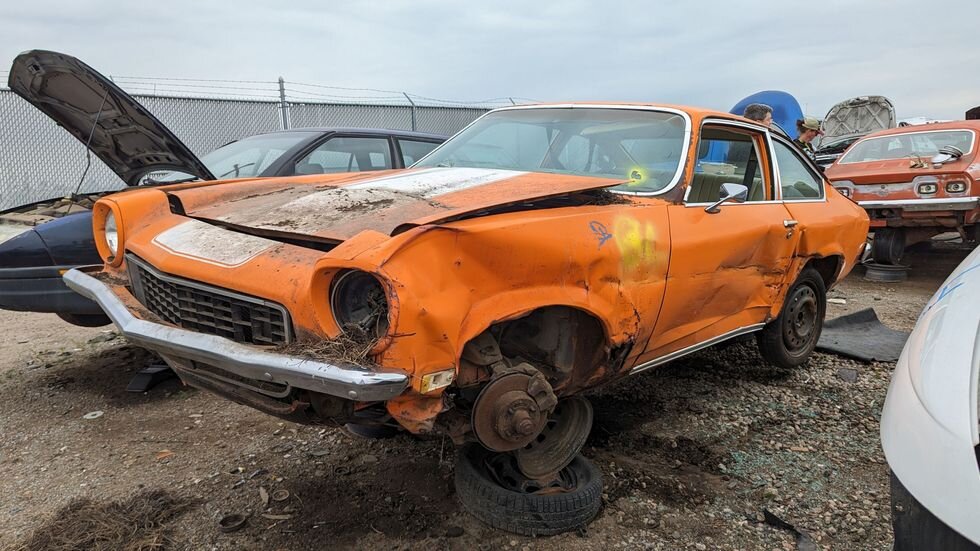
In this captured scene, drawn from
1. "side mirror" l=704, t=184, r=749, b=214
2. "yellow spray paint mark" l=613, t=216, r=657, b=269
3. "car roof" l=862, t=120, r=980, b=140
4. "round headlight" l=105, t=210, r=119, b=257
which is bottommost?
"round headlight" l=105, t=210, r=119, b=257

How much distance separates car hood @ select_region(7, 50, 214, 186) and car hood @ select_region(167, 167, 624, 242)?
143cm

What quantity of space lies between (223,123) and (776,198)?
1026cm

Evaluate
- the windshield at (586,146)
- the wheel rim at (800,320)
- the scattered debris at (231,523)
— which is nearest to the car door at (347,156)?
the windshield at (586,146)

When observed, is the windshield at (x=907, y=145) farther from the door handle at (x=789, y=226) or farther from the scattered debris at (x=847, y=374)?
the door handle at (x=789, y=226)

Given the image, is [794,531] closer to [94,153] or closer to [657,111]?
[657,111]

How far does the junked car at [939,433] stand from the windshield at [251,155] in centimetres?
453

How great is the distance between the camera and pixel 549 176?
2756mm

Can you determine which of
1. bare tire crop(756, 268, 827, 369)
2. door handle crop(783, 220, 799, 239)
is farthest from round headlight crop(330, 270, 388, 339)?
bare tire crop(756, 268, 827, 369)

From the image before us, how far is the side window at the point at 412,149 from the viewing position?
19.6 ft

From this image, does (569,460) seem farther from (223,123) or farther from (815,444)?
(223,123)

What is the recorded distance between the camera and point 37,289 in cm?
364

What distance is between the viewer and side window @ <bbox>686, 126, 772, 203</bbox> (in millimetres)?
3227

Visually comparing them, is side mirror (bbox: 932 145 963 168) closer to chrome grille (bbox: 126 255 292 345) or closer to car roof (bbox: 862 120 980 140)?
car roof (bbox: 862 120 980 140)

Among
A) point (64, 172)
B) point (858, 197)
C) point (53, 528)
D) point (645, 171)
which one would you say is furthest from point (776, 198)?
point (64, 172)
